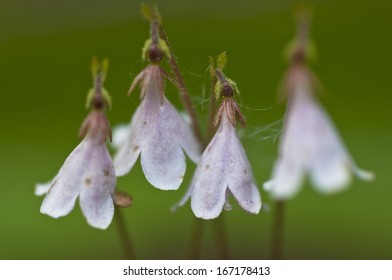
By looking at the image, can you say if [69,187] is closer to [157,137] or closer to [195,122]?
A: [157,137]

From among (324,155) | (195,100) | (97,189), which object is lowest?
(324,155)

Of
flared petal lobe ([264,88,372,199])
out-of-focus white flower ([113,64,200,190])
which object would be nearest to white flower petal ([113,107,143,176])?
out-of-focus white flower ([113,64,200,190])

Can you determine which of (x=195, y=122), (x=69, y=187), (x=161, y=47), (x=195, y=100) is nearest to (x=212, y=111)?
(x=195, y=122)

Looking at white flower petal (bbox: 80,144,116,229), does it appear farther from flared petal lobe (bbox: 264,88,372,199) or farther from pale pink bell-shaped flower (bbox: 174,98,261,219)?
flared petal lobe (bbox: 264,88,372,199)

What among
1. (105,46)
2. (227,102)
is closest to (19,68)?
(105,46)

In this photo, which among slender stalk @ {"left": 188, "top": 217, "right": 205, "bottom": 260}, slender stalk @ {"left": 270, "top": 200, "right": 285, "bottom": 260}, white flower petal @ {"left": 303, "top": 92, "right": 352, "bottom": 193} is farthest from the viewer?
slender stalk @ {"left": 188, "top": 217, "right": 205, "bottom": 260}

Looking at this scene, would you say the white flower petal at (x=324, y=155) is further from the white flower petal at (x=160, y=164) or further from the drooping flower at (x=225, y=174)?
the white flower petal at (x=160, y=164)

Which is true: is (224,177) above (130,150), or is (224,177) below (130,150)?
below

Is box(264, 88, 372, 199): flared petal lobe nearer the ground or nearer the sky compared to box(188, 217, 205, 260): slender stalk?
nearer the ground
